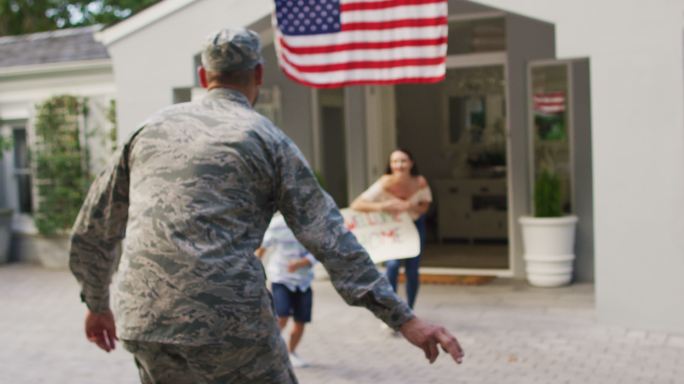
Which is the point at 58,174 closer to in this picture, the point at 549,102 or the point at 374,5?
the point at 374,5

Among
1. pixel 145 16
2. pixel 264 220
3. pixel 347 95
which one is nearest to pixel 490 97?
pixel 347 95

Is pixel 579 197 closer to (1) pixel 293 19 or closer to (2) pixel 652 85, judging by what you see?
(2) pixel 652 85

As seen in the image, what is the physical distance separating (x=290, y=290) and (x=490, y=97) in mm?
7112

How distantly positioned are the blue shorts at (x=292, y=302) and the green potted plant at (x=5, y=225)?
8.12 meters

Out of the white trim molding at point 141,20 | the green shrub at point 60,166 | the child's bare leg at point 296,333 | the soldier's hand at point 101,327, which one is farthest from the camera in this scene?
the green shrub at point 60,166

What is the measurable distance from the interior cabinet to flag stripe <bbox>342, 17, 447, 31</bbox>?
6.08m

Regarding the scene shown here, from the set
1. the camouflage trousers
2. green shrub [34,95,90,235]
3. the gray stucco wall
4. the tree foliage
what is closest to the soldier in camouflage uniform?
the camouflage trousers

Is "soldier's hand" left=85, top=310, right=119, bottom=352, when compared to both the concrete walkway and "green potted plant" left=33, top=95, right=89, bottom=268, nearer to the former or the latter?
the concrete walkway

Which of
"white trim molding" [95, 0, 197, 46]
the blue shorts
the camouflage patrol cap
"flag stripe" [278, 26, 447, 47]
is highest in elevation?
"white trim molding" [95, 0, 197, 46]

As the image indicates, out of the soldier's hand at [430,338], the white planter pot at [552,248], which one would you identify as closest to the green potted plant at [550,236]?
the white planter pot at [552,248]

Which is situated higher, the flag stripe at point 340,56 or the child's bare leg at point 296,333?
the flag stripe at point 340,56

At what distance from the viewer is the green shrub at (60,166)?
12500 mm

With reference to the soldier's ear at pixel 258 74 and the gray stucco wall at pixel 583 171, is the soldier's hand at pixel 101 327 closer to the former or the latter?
the soldier's ear at pixel 258 74

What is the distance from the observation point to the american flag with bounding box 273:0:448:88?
25.2ft
